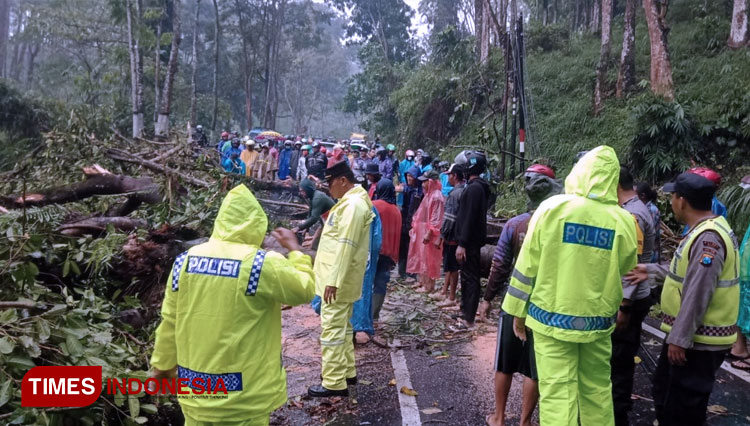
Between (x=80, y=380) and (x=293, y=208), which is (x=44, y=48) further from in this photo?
(x=80, y=380)

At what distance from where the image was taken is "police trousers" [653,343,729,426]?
10.5 ft

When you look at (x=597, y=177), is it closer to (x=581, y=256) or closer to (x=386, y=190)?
(x=581, y=256)

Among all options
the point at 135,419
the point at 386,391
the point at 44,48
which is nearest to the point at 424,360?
the point at 386,391

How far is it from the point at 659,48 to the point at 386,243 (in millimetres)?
10772

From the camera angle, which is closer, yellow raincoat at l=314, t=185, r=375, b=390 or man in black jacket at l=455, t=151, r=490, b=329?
yellow raincoat at l=314, t=185, r=375, b=390

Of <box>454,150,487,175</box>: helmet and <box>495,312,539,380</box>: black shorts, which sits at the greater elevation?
<box>454,150,487,175</box>: helmet

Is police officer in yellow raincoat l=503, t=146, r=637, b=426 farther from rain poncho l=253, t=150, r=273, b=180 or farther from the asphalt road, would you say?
rain poncho l=253, t=150, r=273, b=180

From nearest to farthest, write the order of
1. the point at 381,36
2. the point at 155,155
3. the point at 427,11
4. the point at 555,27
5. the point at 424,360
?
the point at 424,360 → the point at 155,155 → the point at 555,27 → the point at 381,36 → the point at 427,11

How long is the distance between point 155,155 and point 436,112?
1311cm

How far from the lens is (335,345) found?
429cm

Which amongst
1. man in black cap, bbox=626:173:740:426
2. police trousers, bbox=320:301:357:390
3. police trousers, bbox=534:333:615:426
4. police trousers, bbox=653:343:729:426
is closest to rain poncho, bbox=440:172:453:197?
police trousers, bbox=320:301:357:390

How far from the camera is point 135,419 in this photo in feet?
10.5

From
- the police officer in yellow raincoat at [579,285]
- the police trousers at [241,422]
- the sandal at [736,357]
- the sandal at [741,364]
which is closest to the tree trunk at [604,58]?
the sandal at [736,357]

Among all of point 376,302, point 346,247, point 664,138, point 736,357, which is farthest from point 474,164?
point 664,138
